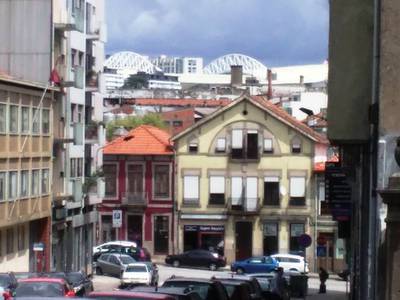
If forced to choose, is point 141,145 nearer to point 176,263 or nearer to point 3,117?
point 176,263

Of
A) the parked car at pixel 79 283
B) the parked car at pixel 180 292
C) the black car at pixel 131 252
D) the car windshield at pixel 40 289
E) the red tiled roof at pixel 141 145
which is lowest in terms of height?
the black car at pixel 131 252

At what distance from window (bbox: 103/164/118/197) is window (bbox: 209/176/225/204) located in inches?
253

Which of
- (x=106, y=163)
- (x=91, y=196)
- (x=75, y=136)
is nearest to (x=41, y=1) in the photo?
(x=75, y=136)

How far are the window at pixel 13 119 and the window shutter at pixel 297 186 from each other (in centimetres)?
2869

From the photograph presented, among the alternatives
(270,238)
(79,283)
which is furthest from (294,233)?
(79,283)

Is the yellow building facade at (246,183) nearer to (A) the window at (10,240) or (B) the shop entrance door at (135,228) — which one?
(B) the shop entrance door at (135,228)

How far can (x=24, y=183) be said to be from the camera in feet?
186

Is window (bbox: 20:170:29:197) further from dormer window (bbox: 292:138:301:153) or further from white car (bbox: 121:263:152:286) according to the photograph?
dormer window (bbox: 292:138:301:153)

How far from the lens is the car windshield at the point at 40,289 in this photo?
31234 millimetres

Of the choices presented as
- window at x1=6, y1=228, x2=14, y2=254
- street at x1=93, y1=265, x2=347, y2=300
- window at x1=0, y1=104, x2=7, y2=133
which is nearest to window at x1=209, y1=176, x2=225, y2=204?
street at x1=93, y1=265, x2=347, y2=300

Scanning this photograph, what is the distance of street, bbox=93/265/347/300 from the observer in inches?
2216

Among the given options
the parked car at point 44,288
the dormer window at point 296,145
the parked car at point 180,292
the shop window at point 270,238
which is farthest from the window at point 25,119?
the parked car at point 180,292

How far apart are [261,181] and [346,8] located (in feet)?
192

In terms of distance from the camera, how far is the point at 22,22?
61812mm
